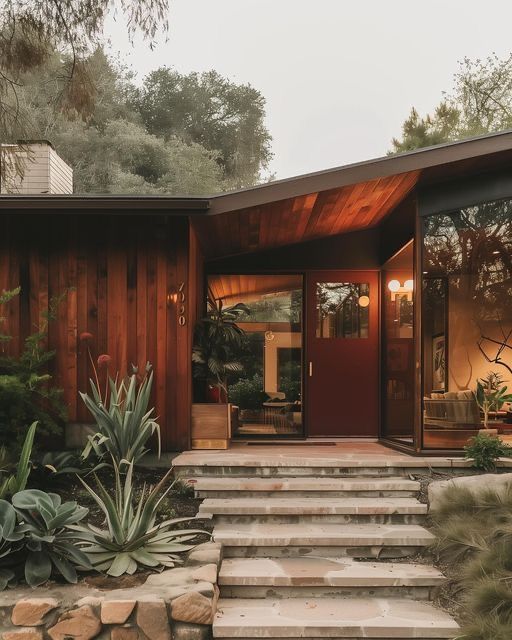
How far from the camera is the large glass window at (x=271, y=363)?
28.5 feet

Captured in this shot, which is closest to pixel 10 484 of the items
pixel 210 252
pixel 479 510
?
pixel 479 510

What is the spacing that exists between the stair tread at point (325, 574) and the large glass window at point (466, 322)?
7.29ft

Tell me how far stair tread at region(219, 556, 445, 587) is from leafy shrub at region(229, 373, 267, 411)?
384 centimetres

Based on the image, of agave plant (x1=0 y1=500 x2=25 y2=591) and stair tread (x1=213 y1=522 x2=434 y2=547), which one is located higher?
agave plant (x1=0 y1=500 x2=25 y2=591)

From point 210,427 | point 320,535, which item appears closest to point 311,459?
point 210,427

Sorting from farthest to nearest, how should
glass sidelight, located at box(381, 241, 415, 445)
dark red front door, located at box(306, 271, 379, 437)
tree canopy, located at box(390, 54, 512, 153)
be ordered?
tree canopy, located at box(390, 54, 512, 153) < dark red front door, located at box(306, 271, 379, 437) < glass sidelight, located at box(381, 241, 415, 445)

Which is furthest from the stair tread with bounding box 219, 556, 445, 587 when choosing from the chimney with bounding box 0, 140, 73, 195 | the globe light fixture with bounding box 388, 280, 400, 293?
the chimney with bounding box 0, 140, 73, 195

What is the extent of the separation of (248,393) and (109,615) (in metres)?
4.83

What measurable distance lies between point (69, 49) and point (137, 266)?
6.80 feet

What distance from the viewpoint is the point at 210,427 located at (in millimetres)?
7008

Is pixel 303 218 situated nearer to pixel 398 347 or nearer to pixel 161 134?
pixel 398 347

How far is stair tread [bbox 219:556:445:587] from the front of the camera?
4582 millimetres

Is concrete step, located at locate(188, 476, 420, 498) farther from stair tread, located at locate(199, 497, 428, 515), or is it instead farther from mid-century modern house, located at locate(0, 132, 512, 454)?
mid-century modern house, located at locate(0, 132, 512, 454)

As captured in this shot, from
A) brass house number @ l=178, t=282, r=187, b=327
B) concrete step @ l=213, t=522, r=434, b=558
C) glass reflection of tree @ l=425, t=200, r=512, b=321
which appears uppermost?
glass reflection of tree @ l=425, t=200, r=512, b=321
